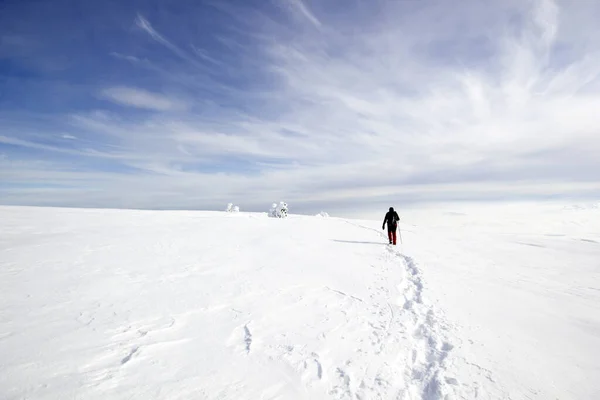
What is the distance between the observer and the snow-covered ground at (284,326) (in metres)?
4.66

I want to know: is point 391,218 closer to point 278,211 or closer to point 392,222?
point 392,222

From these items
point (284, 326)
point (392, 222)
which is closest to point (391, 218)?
point (392, 222)

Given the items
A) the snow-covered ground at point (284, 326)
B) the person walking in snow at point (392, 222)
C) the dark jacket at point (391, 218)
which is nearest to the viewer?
the snow-covered ground at point (284, 326)

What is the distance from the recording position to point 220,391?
4477 mm

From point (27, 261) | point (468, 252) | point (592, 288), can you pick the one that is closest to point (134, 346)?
point (27, 261)

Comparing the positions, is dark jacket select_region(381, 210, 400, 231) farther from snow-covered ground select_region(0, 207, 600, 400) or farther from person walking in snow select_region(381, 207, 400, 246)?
snow-covered ground select_region(0, 207, 600, 400)

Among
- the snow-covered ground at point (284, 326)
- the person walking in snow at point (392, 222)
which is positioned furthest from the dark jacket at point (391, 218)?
the snow-covered ground at point (284, 326)

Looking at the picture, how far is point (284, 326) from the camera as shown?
21.7ft

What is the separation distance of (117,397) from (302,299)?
4.86 m

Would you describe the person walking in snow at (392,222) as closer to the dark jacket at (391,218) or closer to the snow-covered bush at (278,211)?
the dark jacket at (391,218)

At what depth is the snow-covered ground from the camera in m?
4.66

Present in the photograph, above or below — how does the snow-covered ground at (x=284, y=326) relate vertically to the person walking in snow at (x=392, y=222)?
below

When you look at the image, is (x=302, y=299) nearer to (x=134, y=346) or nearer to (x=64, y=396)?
(x=134, y=346)

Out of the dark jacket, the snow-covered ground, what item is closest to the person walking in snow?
the dark jacket
